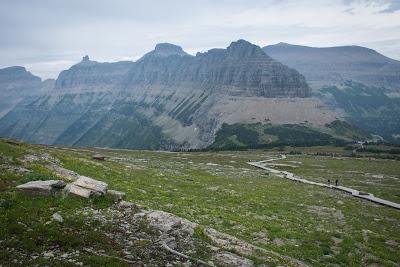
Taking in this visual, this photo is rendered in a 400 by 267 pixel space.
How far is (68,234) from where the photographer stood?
2053 centimetres

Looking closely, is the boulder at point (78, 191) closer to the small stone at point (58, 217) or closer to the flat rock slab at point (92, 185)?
the flat rock slab at point (92, 185)

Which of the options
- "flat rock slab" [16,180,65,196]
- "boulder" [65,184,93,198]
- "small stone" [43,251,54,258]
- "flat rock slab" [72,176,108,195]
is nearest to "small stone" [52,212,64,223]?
"flat rock slab" [16,180,65,196]

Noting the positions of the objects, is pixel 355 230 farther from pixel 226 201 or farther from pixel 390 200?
pixel 390 200

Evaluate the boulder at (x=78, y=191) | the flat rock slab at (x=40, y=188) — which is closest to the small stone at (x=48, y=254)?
the flat rock slab at (x=40, y=188)

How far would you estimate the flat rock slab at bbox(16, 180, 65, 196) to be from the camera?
80.5 ft

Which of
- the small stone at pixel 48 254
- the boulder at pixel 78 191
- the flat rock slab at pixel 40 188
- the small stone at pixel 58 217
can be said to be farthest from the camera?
the boulder at pixel 78 191

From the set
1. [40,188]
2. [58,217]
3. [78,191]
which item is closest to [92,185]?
[78,191]

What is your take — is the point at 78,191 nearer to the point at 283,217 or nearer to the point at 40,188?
the point at 40,188

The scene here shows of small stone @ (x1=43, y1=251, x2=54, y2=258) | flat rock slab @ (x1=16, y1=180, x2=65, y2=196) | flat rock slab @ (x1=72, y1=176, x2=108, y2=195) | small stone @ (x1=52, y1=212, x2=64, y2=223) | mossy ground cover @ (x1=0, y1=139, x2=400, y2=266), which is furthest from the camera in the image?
mossy ground cover @ (x1=0, y1=139, x2=400, y2=266)

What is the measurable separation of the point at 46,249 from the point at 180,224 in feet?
27.9

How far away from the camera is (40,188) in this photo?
81.1 feet

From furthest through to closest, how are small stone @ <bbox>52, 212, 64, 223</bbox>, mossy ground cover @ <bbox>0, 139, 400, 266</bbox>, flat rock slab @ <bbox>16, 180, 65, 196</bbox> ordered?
mossy ground cover @ <bbox>0, 139, 400, 266</bbox>, flat rock slab @ <bbox>16, 180, 65, 196</bbox>, small stone @ <bbox>52, 212, 64, 223</bbox>

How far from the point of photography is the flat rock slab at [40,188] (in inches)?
966

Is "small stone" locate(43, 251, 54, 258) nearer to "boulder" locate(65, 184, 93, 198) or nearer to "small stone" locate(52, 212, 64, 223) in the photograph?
"small stone" locate(52, 212, 64, 223)
